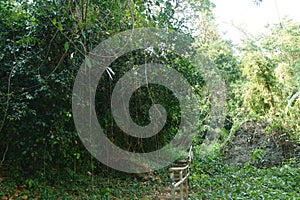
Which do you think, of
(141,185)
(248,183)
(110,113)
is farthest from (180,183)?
(248,183)

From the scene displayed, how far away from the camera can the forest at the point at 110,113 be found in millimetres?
3914

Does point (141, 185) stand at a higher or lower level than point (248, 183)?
higher

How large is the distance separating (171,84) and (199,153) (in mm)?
3701

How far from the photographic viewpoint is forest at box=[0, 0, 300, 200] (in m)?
3.91

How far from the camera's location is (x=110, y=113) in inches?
200

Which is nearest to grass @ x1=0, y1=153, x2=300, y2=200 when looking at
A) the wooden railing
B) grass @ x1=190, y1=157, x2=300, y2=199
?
grass @ x1=190, y1=157, x2=300, y2=199

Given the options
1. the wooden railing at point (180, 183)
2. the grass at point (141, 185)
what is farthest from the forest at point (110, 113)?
the wooden railing at point (180, 183)

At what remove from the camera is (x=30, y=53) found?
4.10m

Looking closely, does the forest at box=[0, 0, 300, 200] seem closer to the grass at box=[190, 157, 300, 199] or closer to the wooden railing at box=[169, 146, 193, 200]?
the grass at box=[190, 157, 300, 199]

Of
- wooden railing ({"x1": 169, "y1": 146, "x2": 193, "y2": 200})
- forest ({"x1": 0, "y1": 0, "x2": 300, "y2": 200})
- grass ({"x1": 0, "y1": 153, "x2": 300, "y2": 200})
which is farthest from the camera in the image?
grass ({"x1": 0, "y1": 153, "x2": 300, "y2": 200})

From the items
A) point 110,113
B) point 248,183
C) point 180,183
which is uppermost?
point 110,113

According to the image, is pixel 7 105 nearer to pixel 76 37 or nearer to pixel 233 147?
pixel 76 37

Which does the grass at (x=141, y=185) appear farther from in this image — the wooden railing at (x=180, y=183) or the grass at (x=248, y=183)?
the wooden railing at (x=180, y=183)

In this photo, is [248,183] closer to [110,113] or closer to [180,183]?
[180,183]
